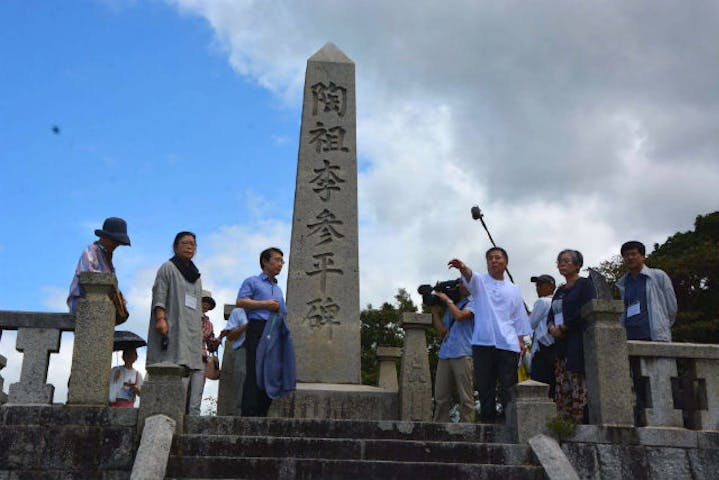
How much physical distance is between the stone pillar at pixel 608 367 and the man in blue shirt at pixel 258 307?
2809 millimetres

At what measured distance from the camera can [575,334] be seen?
255 inches

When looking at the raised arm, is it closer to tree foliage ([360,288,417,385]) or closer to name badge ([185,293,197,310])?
name badge ([185,293,197,310])

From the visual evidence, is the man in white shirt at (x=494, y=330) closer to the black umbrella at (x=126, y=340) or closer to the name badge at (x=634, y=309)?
the name badge at (x=634, y=309)

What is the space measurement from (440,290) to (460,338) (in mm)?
573

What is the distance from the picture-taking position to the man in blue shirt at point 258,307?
22.2 feet

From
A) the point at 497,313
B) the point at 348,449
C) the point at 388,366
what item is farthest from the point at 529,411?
the point at 388,366

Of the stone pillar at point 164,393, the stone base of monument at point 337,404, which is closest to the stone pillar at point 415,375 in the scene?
the stone base of monument at point 337,404

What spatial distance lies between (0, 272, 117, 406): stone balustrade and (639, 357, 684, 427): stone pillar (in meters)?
4.38

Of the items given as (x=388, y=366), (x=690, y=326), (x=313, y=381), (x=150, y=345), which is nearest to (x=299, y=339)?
(x=313, y=381)

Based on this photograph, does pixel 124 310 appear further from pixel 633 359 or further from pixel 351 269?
pixel 633 359

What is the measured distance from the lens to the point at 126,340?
275 inches

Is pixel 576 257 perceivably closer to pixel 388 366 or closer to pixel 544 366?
pixel 544 366

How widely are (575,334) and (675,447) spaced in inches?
46.6

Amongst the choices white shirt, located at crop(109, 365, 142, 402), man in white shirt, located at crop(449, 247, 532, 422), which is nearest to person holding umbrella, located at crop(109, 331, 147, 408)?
white shirt, located at crop(109, 365, 142, 402)
